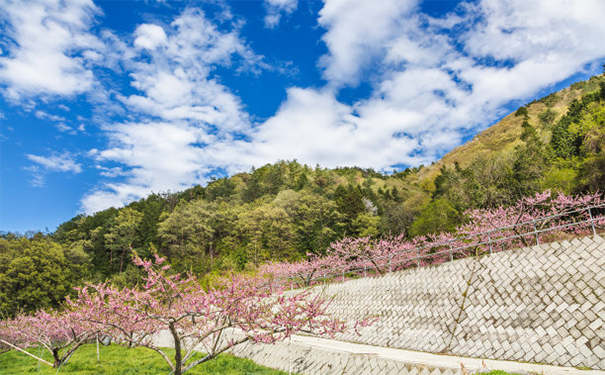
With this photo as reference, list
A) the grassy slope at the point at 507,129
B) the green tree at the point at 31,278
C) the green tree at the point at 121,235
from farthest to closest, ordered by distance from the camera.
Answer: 1. the grassy slope at the point at 507,129
2. the green tree at the point at 121,235
3. the green tree at the point at 31,278

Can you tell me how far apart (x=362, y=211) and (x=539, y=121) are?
1557 inches

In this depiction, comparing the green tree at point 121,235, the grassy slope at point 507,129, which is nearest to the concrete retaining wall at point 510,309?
the green tree at point 121,235

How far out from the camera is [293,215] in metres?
51.7

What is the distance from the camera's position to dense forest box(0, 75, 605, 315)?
29.7 m

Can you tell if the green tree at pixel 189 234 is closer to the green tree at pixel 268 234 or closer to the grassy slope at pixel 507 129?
the green tree at pixel 268 234

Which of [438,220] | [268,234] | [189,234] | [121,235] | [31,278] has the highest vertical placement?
[121,235]

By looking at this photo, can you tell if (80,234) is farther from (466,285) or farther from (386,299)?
(466,285)

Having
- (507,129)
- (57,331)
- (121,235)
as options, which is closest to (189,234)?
(121,235)

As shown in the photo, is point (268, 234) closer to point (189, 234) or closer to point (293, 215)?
point (293, 215)

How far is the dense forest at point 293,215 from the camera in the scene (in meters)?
29.7

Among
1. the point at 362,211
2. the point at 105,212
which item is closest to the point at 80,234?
the point at 105,212

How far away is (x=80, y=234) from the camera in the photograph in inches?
2304

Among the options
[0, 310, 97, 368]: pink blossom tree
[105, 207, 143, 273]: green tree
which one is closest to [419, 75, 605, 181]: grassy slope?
[105, 207, 143, 273]: green tree

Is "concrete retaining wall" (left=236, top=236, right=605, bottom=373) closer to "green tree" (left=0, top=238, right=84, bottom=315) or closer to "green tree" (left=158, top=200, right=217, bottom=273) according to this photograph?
"green tree" (left=0, top=238, right=84, bottom=315)
